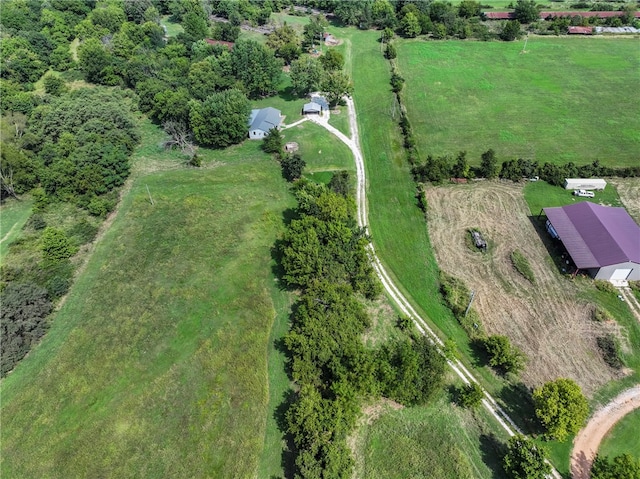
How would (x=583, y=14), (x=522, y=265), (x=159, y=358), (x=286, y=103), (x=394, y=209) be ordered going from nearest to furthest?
(x=159, y=358), (x=522, y=265), (x=394, y=209), (x=286, y=103), (x=583, y=14)

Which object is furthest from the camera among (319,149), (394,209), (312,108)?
(312,108)

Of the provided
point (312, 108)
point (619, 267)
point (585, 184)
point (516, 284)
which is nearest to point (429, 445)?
point (516, 284)

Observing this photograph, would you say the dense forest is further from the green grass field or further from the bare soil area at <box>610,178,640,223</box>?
the bare soil area at <box>610,178,640,223</box>

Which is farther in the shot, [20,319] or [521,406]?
[20,319]

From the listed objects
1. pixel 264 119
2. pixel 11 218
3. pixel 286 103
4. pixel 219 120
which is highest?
pixel 219 120

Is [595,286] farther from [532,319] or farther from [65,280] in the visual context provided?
[65,280]

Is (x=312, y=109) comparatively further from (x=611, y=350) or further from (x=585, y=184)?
(x=611, y=350)

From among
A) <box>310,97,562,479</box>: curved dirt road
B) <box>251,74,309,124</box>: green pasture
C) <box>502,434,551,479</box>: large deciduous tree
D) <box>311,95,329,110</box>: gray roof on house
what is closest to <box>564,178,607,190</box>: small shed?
<box>310,97,562,479</box>: curved dirt road
